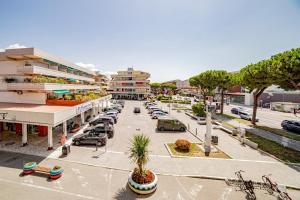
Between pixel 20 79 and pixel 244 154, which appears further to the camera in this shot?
pixel 20 79

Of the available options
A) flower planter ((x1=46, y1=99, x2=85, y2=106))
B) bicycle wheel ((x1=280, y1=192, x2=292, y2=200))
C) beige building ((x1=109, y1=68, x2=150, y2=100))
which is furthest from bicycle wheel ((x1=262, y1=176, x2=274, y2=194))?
beige building ((x1=109, y1=68, x2=150, y2=100))

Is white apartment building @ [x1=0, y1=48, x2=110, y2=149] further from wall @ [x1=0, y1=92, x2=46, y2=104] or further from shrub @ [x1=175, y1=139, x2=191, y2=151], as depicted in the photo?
shrub @ [x1=175, y1=139, x2=191, y2=151]

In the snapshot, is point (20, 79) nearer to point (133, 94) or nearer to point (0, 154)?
point (0, 154)

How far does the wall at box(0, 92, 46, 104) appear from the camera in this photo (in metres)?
19.9

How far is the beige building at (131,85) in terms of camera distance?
77438mm

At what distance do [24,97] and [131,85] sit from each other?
59.2 metres

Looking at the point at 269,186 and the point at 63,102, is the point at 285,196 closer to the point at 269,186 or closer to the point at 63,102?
the point at 269,186

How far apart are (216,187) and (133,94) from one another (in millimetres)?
69884

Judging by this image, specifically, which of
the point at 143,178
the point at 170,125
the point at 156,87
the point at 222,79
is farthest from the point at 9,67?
the point at 156,87

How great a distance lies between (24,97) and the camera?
2033 cm

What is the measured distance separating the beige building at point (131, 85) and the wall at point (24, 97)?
57764mm

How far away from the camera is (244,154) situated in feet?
50.8

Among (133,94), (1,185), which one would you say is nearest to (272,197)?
(1,185)

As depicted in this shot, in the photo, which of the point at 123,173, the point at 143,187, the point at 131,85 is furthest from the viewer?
the point at 131,85
